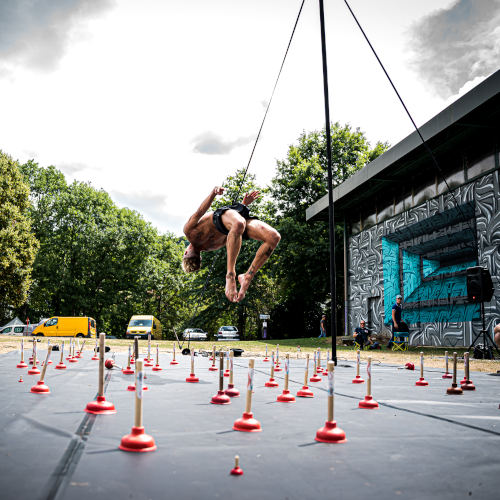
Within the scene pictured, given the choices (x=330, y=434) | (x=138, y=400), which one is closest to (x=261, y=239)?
(x=330, y=434)

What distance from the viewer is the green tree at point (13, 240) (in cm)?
3466

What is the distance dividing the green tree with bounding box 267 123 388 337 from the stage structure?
3.58 m

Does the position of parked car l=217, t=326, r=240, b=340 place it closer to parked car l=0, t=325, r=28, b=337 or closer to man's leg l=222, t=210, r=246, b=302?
parked car l=0, t=325, r=28, b=337

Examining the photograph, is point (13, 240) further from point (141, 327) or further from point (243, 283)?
point (243, 283)

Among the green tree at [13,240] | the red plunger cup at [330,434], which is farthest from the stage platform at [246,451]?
the green tree at [13,240]

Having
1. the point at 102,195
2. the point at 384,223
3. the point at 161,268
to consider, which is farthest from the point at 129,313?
the point at 384,223

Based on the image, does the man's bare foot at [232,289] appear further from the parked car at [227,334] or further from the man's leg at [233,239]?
the parked car at [227,334]

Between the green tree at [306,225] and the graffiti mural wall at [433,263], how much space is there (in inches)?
213

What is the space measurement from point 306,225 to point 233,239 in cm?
3307

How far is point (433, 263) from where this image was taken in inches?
1078

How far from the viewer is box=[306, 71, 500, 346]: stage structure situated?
20891 mm

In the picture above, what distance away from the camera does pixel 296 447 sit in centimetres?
399

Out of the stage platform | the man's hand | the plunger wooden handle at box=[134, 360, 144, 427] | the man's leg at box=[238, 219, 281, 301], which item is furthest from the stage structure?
the plunger wooden handle at box=[134, 360, 144, 427]

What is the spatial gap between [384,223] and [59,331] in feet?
84.2
